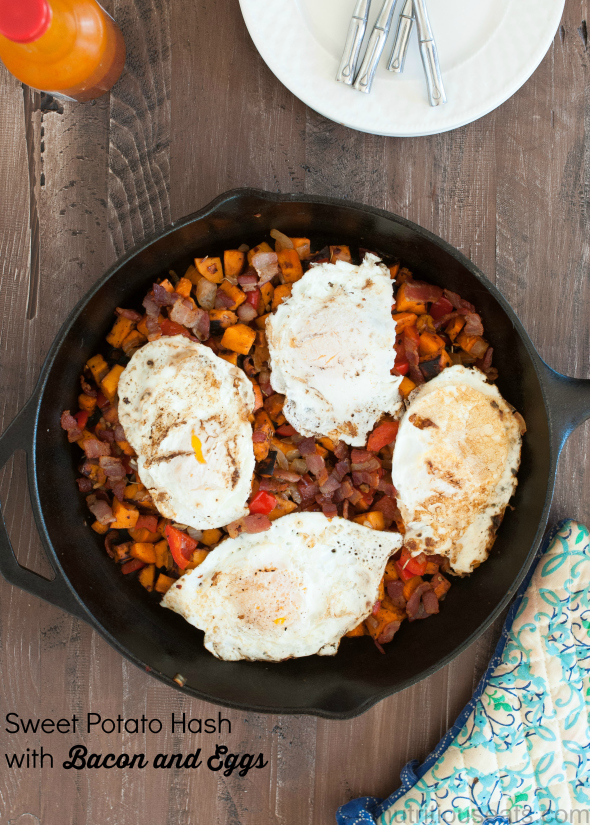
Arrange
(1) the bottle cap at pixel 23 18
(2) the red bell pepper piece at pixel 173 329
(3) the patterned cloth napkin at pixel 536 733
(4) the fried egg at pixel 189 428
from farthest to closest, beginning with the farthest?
(3) the patterned cloth napkin at pixel 536 733
(2) the red bell pepper piece at pixel 173 329
(4) the fried egg at pixel 189 428
(1) the bottle cap at pixel 23 18

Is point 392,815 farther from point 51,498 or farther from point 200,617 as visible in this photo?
point 51,498

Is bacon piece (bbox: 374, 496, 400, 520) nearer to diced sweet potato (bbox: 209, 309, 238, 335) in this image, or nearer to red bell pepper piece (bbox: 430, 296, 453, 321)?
red bell pepper piece (bbox: 430, 296, 453, 321)

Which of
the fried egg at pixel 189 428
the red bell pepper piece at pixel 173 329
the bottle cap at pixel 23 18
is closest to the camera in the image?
the bottle cap at pixel 23 18

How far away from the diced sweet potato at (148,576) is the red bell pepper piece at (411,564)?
82 centimetres

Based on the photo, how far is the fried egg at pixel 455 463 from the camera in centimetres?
172

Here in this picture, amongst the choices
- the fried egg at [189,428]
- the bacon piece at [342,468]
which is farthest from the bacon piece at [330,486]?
the fried egg at [189,428]

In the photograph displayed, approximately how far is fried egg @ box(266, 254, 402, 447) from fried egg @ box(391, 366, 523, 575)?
127 mm

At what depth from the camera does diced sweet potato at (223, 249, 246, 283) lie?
182 cm

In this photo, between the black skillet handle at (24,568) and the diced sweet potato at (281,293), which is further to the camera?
the diced sweet potato at (281,293)

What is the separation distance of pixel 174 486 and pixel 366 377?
671 mm

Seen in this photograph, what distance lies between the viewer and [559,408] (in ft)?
5.32

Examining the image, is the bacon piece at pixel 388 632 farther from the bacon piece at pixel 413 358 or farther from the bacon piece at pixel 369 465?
the bacon piece at pixel 413 358

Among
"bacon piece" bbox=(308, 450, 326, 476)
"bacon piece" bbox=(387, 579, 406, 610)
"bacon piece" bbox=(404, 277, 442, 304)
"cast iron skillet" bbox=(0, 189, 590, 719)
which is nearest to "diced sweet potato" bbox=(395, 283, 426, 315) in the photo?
"bacon piece" bbox=(404, 277, 442, 304)

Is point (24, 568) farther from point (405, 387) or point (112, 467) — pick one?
point (405, 387)
